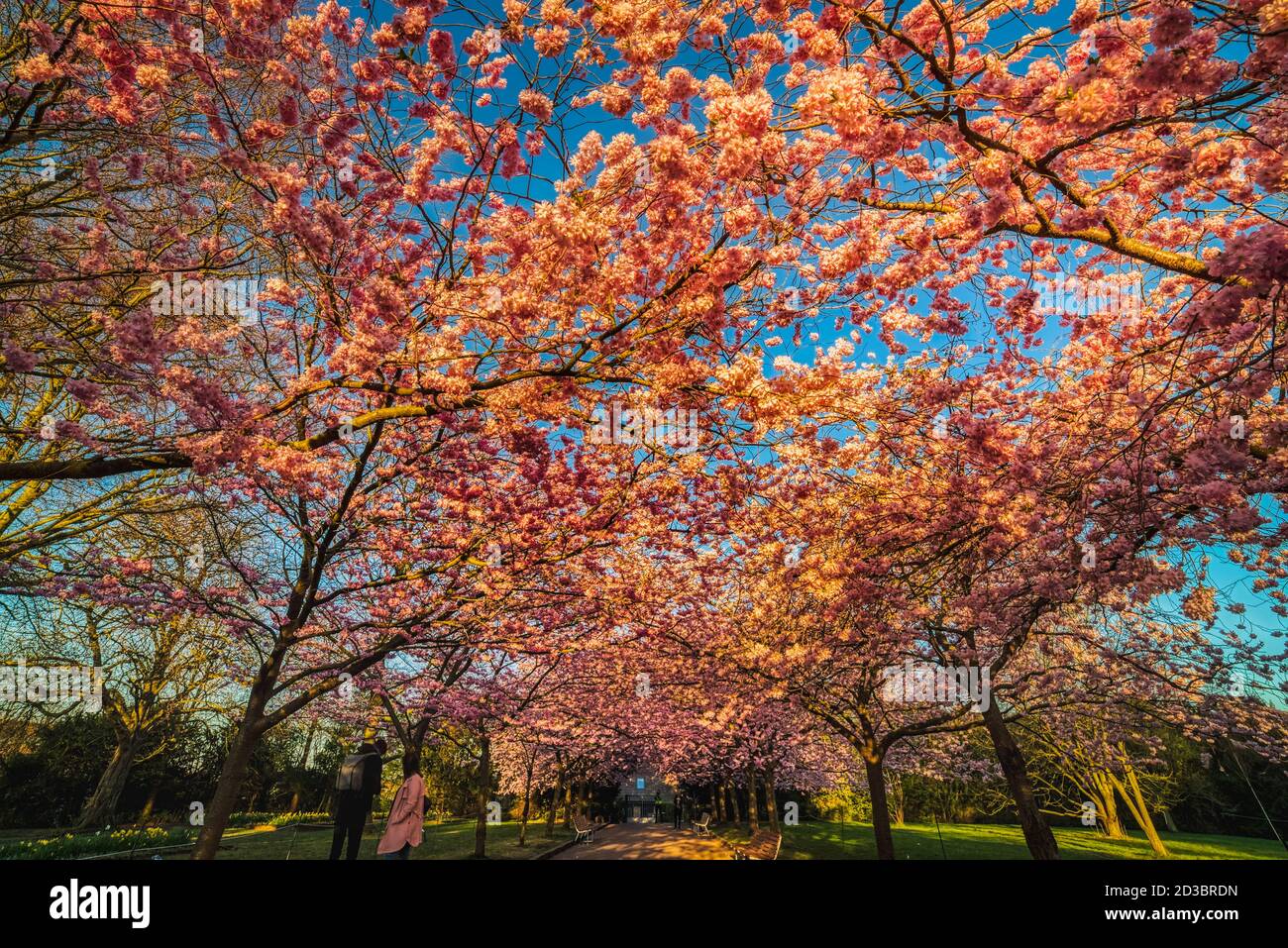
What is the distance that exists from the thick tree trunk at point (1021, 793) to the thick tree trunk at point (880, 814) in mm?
2588

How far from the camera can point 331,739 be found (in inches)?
1129

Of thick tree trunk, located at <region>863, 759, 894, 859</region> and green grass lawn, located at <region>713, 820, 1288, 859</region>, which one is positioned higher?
thick tree trunk, located at <region>863, 759, 894, 859</region>

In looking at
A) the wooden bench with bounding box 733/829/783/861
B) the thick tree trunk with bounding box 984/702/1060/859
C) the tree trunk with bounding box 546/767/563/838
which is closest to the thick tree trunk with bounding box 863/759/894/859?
the thick tree trunk with bounding box 984/702/1060/859

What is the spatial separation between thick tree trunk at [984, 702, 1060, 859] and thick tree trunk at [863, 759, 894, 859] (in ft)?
8.49

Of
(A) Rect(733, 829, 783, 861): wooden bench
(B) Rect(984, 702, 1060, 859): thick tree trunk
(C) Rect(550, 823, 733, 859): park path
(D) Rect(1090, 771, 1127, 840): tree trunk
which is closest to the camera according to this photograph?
(B) Rect(984, 702, 1060, 859): thick tree trunk

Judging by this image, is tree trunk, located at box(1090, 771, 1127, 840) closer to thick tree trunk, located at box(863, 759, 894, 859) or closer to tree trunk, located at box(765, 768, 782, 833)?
tree trunk, located at box(765, 768, 782, 833)

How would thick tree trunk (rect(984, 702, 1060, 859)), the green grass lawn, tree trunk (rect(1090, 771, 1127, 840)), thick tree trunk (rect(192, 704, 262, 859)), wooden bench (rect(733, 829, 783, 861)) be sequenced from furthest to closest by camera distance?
tree trunk (rect(1090, 771, 1127, 840))
the green grass lawn
wooden bench (rect(733, 829, 783, 861))
thick tree trunk (rect(984, 702, 1060, 859))
thick tree trunk (rect(192, 704, 262, 859))

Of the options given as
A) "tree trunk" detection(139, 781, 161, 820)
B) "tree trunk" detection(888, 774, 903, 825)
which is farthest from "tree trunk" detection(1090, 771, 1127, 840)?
"tree trunk" detection(139, 781, 161, 820)

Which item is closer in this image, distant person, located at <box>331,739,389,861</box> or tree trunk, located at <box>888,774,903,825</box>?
distant person, located at <box>331,739,389,861</box>

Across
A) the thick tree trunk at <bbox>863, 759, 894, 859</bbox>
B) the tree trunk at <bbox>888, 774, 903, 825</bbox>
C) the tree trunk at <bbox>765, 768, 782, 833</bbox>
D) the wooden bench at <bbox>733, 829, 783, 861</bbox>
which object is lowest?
the tree trunk at <bbox>888, 774, 903, 825</bbox>

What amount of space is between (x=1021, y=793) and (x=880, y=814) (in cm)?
342

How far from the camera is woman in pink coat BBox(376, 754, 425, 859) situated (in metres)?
8.48
